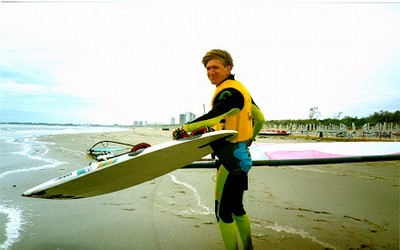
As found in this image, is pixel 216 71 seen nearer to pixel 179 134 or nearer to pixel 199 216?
pixel 179 134

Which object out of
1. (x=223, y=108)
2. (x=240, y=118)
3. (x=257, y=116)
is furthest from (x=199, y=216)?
(x=223, y=108)

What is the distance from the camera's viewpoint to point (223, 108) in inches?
72.9

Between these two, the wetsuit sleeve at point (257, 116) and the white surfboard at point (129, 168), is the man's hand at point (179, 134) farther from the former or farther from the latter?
the wetsuit sleeve at point (257, 116)

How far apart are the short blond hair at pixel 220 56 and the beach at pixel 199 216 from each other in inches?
66.7

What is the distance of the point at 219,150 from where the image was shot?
1.97m

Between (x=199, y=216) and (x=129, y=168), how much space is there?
1375 mm

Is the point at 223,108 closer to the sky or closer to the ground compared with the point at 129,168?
closer to the sky

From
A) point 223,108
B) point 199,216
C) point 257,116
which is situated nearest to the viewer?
point 223,108

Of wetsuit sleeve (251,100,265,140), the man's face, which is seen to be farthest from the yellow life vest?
wetsuit sleeve (251,100,265,140)

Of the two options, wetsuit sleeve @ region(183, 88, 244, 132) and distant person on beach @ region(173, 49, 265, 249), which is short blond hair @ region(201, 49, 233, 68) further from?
wetsuit sleeve @ region(183, 88, 244, 132)

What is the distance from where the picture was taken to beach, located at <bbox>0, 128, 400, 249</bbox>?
8.44ft

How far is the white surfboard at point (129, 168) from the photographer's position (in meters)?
1.99

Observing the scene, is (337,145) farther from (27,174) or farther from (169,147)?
(27,174)

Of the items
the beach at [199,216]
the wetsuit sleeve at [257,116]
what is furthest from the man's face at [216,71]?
the beach at [199,216]
